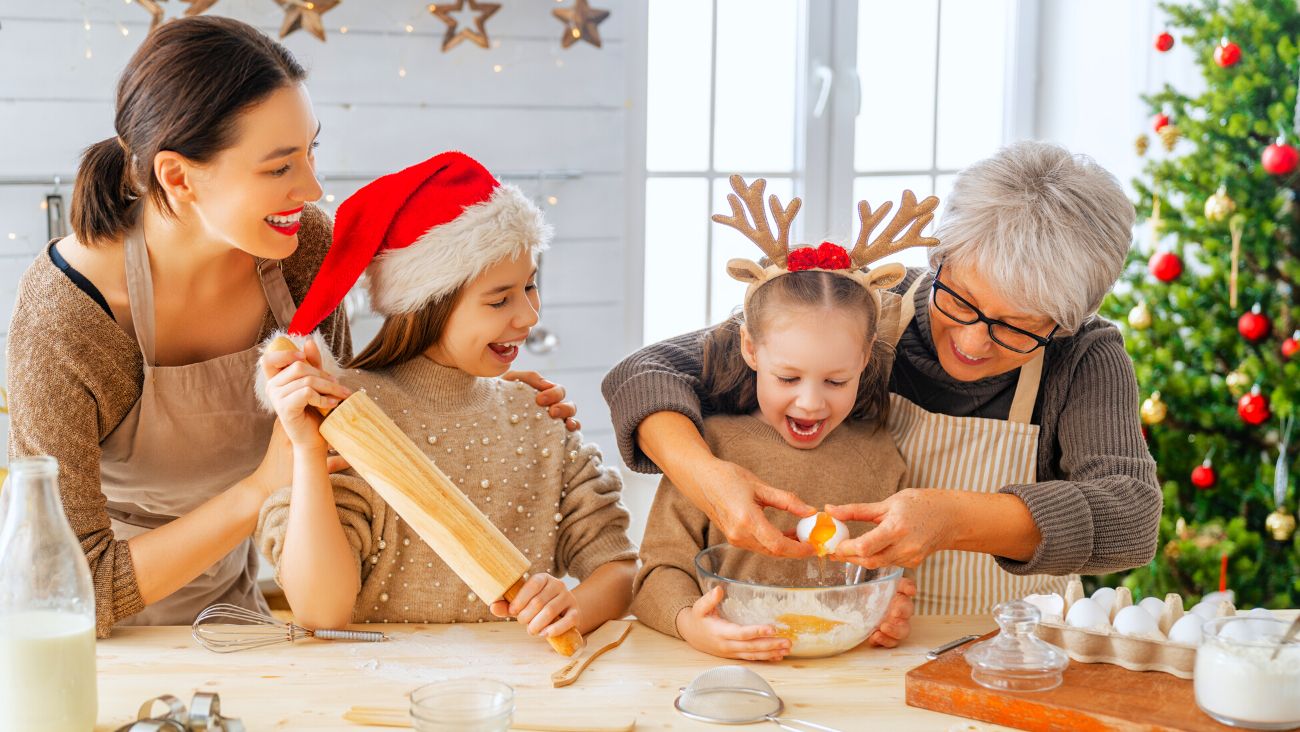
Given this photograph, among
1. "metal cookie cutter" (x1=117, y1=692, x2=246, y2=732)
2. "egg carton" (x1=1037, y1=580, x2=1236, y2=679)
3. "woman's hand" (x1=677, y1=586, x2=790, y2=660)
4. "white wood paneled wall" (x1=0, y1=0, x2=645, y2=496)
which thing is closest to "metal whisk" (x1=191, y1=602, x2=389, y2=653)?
"metal cookie cutter" (x1=117, y1=692, x2=246, y2=732)

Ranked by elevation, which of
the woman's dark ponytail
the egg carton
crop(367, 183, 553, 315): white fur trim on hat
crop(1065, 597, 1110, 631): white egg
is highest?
the woman's dark ponytail

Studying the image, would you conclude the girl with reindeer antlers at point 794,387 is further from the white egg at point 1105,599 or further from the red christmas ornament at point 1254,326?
the red christmas ornament at point 1254,326

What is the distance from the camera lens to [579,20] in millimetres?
3801

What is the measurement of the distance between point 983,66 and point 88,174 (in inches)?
143

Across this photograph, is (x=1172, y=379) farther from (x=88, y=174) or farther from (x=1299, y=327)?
(x=88, y=174)

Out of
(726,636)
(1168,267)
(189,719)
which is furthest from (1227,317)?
(189,719)

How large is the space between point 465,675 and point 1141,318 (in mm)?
2632

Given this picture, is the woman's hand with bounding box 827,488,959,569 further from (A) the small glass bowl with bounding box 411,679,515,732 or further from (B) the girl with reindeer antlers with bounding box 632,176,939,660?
(A) the small glass bowl with bounding box 411,679,515,732

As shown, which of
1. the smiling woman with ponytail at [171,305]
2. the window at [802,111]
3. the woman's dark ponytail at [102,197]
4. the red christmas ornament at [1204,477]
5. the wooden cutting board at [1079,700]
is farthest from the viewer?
the window at [802,111]

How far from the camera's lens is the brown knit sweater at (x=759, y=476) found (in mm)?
1686

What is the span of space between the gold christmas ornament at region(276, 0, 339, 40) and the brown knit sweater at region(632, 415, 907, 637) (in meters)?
A: 2.17

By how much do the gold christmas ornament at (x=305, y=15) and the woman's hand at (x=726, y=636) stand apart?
2.46 meters

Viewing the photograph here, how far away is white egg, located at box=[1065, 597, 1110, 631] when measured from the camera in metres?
1.47

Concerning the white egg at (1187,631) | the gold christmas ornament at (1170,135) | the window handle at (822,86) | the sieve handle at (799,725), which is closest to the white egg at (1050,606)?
the white egg at (1187,631)
